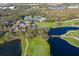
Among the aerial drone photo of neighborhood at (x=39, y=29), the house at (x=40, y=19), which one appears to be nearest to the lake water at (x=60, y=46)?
the aerial drone photo of neighborhood at (x=39, y=29)

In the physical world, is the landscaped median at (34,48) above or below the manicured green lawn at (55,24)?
below

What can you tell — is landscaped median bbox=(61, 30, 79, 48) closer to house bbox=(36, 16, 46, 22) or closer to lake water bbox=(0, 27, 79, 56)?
lake water bbox=(0, 27, 79, 56)

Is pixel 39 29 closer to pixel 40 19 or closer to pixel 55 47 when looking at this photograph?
pixel 40 19

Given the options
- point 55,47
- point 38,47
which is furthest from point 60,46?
point 38,47

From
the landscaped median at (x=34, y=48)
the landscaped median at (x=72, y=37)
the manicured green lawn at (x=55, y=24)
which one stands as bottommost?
the landscaped median at (x=34, y=48)

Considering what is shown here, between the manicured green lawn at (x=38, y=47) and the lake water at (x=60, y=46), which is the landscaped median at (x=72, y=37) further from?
the manicured green lawn at (x=38, y=47)

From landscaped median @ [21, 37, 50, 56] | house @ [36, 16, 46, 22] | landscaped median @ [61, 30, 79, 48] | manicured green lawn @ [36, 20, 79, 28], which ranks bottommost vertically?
landscaped median @ [21, 37, 50, 56]

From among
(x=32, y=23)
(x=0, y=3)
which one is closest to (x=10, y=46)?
(x=32, y=23)

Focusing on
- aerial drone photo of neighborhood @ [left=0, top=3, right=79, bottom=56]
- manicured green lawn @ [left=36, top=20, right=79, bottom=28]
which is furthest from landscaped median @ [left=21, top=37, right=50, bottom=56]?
manicured green lawn @ [left=36, top=20, right=79, bottom=28]
